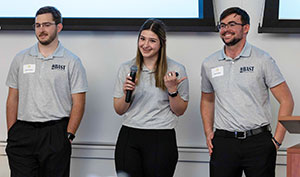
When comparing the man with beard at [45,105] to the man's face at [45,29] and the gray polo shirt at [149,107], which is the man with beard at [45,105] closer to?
the man's face at [45,29]

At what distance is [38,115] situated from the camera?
319 centimetres

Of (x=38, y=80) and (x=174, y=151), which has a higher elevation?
(x=38, y=80)

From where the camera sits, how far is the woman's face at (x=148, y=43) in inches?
119

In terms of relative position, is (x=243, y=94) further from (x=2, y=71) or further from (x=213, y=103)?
(x=2, y=71)

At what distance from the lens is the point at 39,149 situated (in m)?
3.16

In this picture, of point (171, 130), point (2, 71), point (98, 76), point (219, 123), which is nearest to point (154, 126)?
point (171, 130)

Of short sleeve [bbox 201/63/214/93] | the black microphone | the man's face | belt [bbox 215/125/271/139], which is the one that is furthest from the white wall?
the black microphone

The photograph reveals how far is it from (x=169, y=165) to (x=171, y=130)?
0.22m

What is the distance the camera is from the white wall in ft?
12.2

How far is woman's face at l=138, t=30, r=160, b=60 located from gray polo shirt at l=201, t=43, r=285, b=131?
41cm

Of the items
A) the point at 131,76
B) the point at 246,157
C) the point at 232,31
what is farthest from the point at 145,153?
the point at 232,31

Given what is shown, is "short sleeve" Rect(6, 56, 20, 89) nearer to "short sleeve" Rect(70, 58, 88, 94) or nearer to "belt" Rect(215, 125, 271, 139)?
"short sleeve" Rect(70, 58, 88, 94)

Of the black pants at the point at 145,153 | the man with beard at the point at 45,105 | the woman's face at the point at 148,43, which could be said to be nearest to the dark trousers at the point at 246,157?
the black pants at the point at 145,153

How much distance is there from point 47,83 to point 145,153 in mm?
809
